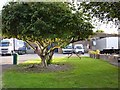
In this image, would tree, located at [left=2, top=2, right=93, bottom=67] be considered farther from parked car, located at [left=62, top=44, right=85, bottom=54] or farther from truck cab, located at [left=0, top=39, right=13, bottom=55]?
parked car, located at [left=62, top=44, right=85, bottom=54]

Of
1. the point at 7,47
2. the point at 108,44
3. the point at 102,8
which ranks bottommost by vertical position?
the point at 7,47

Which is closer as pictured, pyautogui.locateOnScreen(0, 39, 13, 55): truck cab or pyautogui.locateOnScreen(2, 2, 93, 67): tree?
pyautogui.locateOnScreen(2, 2, 93, 67): tree

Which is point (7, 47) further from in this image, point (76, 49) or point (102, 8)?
point (102, 8)

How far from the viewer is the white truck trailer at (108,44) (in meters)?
21.3

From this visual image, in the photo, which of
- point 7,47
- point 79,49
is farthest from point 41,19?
point 79,49

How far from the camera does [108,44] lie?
21.4m

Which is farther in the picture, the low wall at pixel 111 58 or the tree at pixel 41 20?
the low wall at pixel 111 58

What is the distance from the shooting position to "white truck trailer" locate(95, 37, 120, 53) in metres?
21.3

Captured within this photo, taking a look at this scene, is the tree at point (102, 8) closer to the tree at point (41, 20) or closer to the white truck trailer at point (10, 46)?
the tree at point (41, 20)

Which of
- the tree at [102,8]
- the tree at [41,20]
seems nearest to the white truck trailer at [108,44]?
the tree at [41,20]

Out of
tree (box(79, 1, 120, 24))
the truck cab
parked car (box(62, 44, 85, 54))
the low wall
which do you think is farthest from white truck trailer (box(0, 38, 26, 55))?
tree (box(79, 1, 120, 24))

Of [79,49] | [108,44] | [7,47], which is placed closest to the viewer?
[108,44]

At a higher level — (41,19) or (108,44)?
(41,19)

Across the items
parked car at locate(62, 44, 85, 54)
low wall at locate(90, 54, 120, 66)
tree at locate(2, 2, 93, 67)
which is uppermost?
tree at locate(2, 2, 93, 67)
